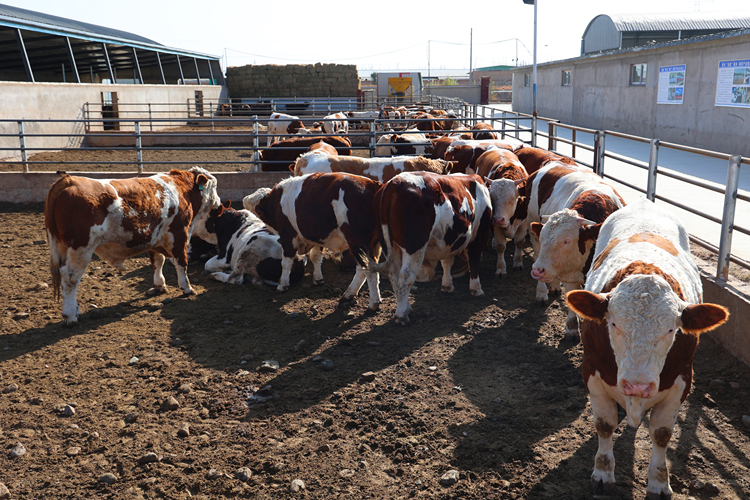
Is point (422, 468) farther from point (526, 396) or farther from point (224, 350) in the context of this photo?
point (224, 350)

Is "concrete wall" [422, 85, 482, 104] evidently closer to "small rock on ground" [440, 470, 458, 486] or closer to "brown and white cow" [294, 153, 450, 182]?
"brown and white cow" [294, 153, 450, 182]

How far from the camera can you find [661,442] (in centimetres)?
289

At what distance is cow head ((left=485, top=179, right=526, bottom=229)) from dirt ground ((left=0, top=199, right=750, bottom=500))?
948 mm

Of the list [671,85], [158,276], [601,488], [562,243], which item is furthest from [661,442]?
[671,85]

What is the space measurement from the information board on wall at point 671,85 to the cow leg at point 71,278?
666 inches

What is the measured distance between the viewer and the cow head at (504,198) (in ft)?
21.1

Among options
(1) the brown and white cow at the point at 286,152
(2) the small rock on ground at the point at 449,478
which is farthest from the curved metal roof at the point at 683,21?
(2) the small rock on ground at the point at 449,478

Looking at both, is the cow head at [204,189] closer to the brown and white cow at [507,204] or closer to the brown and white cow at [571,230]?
the brown and white cow at [507,204]

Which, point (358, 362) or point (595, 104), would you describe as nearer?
point (358, 362)

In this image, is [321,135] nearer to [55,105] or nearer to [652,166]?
[652,166]

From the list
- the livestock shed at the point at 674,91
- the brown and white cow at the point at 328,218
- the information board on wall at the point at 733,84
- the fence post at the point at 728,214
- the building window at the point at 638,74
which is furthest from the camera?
the building window at the point at 638,74

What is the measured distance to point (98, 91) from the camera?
21.1 metres

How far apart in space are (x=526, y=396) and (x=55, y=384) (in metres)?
3.51

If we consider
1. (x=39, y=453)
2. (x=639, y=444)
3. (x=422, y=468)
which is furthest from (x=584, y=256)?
(x=39, y=453)
